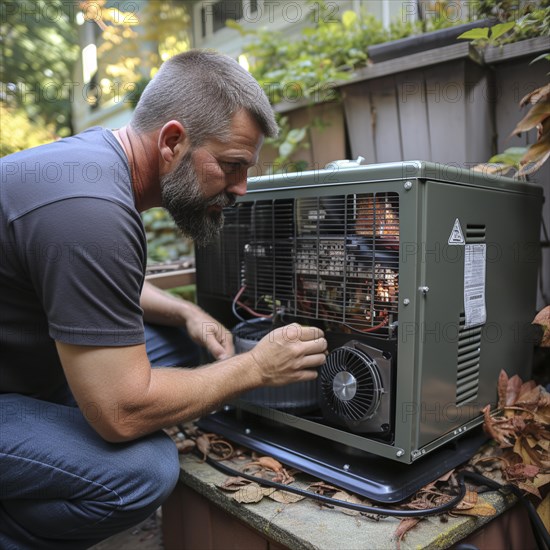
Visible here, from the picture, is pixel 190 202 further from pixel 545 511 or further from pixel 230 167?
pixel 545 511

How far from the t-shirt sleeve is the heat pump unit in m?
0.43

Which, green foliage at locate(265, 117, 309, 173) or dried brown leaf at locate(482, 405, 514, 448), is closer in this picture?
dried brown leaf at locate(482, 405, 514, 448)

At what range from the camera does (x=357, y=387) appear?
3.51 feet

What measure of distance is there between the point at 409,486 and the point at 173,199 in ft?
2.76

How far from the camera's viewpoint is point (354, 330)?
1.13 meters

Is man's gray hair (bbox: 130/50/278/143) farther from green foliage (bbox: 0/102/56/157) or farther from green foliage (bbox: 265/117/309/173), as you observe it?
green foliage (bbox: 0/102/56/157)

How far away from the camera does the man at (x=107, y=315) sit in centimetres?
90

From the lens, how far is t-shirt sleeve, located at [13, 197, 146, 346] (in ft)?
2.91

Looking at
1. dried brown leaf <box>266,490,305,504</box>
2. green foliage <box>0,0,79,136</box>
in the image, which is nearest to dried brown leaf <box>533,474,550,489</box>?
dried brown leaf <box>266,490,305,504</box>

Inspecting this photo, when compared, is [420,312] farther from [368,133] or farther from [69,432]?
[368,133]

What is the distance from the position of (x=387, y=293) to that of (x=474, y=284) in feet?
0.78

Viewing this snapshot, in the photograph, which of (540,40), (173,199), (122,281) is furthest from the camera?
(540,40)

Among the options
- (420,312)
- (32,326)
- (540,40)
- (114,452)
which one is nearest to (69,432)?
(114,452)

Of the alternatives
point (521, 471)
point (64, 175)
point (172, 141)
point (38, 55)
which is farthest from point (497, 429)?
point (38, 55)
